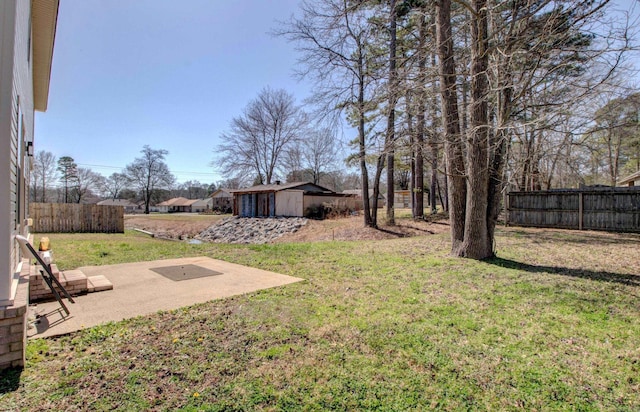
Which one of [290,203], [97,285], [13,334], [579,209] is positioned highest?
[290,203]

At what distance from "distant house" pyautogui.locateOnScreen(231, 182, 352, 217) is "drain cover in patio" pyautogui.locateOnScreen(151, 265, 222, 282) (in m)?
13.9

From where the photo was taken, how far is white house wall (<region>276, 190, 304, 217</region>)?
19.9m

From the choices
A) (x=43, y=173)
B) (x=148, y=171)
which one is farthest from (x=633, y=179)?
(x=43, y=173)

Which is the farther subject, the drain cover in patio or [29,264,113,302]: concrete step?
the drain cover in patio

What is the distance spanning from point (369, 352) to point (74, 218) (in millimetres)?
16956

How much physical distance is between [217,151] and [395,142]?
27.5 m

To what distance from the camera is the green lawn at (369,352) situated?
6.77 feet

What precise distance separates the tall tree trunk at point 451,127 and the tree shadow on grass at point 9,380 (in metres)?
6.36

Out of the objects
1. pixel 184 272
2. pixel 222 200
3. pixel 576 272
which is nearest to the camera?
pixel 576 272

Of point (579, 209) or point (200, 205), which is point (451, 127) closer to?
point (579, 209)

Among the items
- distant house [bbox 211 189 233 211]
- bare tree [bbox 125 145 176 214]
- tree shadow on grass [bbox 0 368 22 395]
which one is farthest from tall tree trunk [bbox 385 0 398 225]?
bare tree [bbox 125 145 176 214]

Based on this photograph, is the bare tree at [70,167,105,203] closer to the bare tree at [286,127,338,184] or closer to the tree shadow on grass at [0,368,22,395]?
the bare tree at [286,127,338,184]

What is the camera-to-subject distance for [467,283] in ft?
15.3

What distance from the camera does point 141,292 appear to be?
14.1 feet
